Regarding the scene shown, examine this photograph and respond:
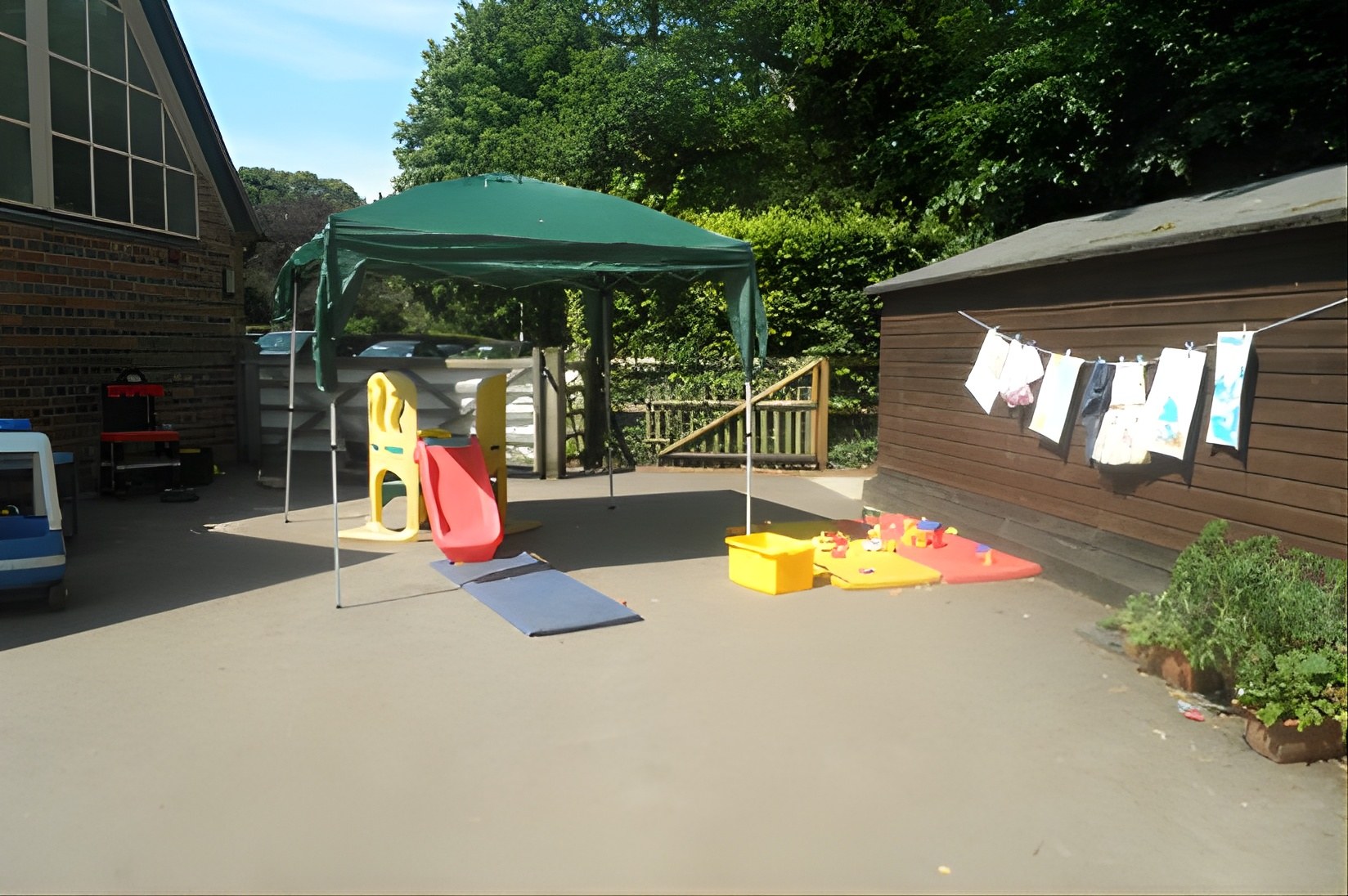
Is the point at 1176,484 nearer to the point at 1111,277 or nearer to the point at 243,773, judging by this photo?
the point at 1111,277

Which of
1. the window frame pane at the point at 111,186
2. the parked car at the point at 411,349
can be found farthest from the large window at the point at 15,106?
the parked car at the point at 411,349

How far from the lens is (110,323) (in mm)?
12633

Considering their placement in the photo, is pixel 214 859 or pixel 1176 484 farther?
pixel 1176 484

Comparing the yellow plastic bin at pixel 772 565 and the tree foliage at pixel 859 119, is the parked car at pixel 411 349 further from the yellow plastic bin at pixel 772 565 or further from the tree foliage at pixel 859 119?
the yellow plastic bin at pixel 772 565

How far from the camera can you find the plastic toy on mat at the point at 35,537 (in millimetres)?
6480

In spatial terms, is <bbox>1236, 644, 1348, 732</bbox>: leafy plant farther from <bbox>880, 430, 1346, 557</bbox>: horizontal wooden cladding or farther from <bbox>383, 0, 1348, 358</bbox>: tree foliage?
<bbox>383, 0, 1348, 358</bbox>: tree foliage

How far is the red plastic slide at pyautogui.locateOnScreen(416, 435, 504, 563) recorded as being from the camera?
810 cm

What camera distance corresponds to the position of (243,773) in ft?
13.6

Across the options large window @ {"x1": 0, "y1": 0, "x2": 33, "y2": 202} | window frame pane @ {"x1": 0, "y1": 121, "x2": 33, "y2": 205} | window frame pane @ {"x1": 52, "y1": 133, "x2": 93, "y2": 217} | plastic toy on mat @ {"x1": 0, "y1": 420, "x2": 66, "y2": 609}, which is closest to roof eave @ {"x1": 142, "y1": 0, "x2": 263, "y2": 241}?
window frame pane @ {"x1": 52, "y1": 133, "x2": 93, "y2": 217}

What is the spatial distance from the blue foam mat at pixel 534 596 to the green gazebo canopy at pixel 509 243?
1.83 meters

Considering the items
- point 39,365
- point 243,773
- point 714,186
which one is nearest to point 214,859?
point 243,773

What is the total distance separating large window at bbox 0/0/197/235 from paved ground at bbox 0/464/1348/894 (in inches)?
268

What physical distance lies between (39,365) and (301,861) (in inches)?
408

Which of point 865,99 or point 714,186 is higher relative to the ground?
point 865,99
